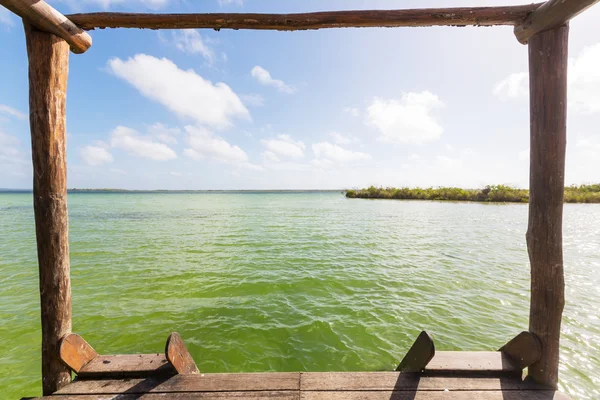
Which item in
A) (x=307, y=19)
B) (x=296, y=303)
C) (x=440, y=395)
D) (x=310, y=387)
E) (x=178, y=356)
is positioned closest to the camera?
(x=440, y=395)

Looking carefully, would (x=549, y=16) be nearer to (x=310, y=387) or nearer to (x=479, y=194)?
(x=310, y=387)

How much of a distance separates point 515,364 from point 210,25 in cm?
532

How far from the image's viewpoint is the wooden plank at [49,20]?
246 cm

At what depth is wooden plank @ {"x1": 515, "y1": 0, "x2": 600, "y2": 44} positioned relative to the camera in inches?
96.2

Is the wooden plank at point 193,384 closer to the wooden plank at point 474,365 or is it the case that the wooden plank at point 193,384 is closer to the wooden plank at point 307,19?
the wooden plank at point 474,365

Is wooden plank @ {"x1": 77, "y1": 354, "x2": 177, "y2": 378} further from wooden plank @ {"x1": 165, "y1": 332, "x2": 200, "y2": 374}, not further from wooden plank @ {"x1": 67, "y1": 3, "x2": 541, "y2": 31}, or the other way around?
wooden plank @ {"x1": 67, "y1": 3, "x2": 541, "y2": 31}

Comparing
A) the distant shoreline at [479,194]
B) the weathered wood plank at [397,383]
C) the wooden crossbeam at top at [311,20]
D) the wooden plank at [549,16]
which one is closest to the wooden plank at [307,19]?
the wooden crossbeam at top at [311,20]

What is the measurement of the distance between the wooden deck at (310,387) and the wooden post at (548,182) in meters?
0.54

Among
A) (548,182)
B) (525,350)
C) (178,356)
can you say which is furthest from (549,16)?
(178,356)

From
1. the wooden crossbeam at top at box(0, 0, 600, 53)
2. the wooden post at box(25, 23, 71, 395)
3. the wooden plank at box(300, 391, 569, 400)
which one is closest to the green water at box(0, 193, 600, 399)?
the wooden plank at box(300, 391, 569, 400)

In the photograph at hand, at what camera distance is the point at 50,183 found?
2740 millimetres

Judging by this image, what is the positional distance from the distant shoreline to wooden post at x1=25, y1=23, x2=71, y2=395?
2045 inches

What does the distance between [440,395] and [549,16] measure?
3.99 meters

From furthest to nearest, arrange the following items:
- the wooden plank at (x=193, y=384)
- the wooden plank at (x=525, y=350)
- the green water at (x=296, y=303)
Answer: the green water at (x=296, y=303) < the wooden plank at (x=525, y=350) < the wooden plank at (x=193, y=384)
